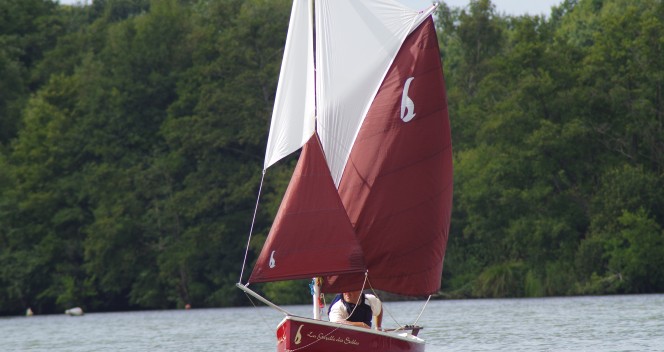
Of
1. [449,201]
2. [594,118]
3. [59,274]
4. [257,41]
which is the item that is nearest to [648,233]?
[594,118]

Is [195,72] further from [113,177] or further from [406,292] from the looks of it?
[406,292]

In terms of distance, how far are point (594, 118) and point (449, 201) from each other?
159 ft

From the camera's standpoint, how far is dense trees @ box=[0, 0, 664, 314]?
7319cm

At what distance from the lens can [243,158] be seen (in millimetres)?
85438

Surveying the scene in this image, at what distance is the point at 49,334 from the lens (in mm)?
53500

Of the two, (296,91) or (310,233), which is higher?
(296,91)

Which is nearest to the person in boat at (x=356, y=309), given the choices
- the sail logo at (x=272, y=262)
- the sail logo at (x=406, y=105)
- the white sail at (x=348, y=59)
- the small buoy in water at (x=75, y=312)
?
the sail logo at (x=272, y=262)

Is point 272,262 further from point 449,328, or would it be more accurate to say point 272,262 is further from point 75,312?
point 75,312

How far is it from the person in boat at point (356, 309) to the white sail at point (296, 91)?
274 centimetres

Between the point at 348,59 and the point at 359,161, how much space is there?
1883mm

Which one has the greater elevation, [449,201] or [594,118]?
[594,118]

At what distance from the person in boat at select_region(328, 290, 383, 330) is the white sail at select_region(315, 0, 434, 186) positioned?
2308 millimetres

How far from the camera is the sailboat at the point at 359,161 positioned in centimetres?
2545

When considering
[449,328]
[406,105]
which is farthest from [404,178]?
[449,328]
